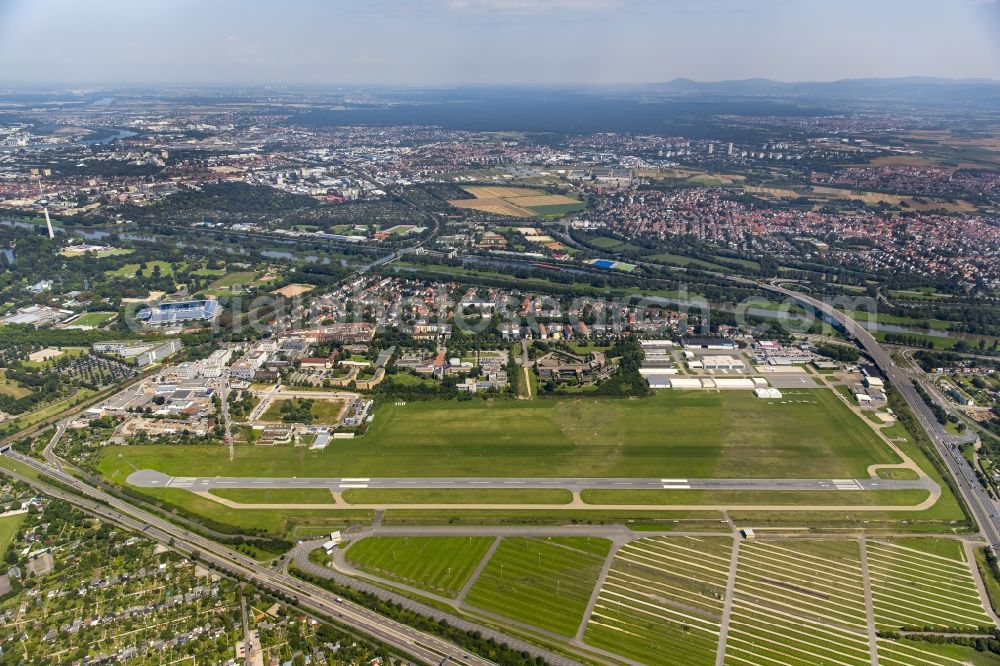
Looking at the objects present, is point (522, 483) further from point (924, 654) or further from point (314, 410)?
point (924, 654)

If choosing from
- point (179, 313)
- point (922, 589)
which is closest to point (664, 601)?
point (922, 589)

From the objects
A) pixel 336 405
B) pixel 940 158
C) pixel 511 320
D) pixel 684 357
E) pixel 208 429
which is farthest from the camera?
pixel 940 158

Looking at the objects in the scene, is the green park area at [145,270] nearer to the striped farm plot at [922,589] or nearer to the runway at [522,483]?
the runway at [522,483]

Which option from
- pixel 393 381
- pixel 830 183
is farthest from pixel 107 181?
pixel 830 183

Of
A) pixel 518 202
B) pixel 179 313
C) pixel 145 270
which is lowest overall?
pixel 179 313

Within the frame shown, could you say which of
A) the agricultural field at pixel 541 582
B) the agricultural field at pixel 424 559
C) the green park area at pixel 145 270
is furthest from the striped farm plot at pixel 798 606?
the green park area at pixel 145 270

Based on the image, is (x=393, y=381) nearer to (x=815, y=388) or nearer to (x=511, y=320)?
(x=511, y=320)
